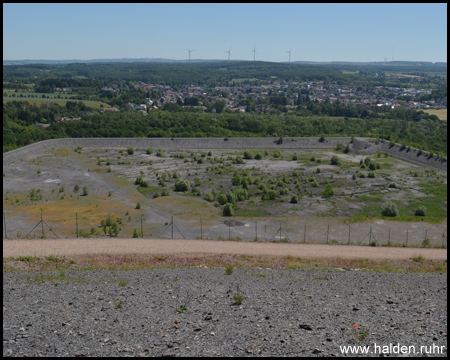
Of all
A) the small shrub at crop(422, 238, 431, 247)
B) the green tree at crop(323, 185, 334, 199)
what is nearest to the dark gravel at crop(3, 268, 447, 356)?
the small shrub at crop(422, 238, 431, 247)

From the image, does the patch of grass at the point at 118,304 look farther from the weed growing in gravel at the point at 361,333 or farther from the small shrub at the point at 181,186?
the small shrub at the point at 181,186

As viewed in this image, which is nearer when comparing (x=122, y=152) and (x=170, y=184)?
(x=170, y=184)

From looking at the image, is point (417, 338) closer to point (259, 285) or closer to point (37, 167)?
point (259, 285)

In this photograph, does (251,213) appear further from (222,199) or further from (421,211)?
(421,211)

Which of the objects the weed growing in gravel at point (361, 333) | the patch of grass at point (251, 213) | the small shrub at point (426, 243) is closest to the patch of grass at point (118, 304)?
the weed growing in gravel at point (361, 333)

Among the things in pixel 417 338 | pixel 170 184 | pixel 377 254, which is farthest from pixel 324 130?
pixel 417 338

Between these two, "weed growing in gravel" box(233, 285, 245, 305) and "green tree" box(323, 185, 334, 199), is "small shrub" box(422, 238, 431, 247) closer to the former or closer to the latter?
"green tree" box(323, 185, 334, 199)

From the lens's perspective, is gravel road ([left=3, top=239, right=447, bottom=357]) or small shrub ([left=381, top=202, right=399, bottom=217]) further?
small shrub ([left=381, top=202, right=399, bottom=217])
